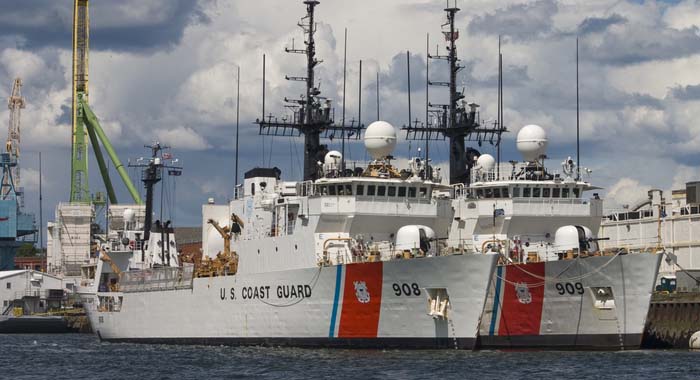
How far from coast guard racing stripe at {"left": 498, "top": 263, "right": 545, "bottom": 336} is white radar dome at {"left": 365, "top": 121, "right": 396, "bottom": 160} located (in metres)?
6.57

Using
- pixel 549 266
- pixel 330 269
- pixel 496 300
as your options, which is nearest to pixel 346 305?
pixel 330 269

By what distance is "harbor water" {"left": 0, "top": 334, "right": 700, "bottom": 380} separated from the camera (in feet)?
115

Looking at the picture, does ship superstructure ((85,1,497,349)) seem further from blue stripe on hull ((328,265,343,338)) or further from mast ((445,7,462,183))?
mast ((445,7,462,183))

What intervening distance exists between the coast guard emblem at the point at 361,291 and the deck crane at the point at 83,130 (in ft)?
184

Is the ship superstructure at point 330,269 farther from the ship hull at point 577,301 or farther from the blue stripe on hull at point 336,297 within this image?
the ship hull at point 577,301

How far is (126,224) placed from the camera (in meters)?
63.5

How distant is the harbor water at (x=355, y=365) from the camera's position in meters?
34.9

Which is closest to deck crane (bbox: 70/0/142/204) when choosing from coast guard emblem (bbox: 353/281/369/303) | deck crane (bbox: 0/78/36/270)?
deck crane (bbox: 0/78/36/270)

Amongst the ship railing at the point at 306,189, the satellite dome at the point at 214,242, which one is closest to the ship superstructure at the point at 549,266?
the ship railing at the point at 306,189

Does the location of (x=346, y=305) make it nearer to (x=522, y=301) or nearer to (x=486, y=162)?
(x=522, y=301)

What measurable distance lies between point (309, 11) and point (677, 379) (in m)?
22.9

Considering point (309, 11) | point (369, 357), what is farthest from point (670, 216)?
point (369, 357)

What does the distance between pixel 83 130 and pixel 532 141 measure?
58696mm

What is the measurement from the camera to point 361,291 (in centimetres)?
4075
